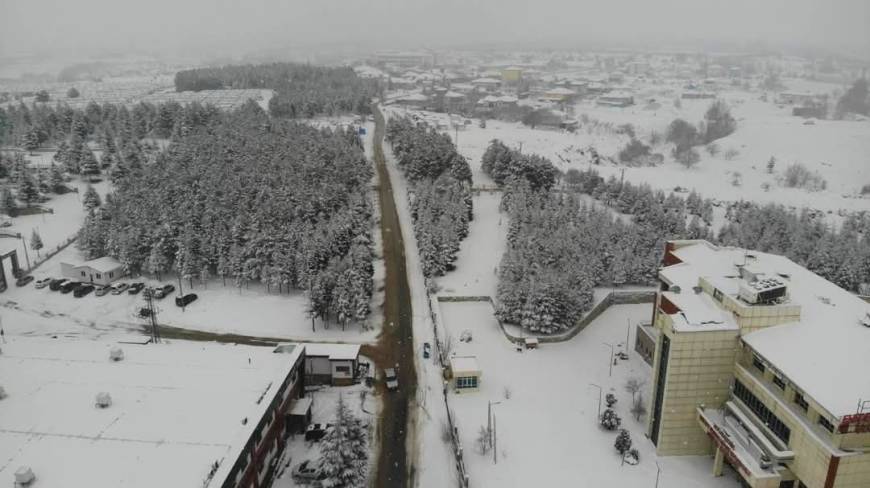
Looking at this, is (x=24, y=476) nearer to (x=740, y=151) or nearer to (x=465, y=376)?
(x=465, y=376)

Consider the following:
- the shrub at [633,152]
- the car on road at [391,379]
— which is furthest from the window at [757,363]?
the shrub at [633,152]

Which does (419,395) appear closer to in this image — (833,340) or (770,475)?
(770,475)

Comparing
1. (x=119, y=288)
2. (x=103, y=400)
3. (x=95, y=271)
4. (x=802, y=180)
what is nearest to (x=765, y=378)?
(x=103, y=400)

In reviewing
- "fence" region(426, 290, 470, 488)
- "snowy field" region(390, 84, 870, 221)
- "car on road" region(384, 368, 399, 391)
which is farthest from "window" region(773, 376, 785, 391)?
"snowy field" region(390, 84, 870, 221)

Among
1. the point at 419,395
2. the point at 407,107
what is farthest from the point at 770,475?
the point at 407,107

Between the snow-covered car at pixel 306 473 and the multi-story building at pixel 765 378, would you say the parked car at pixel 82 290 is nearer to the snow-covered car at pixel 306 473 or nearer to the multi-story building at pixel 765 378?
the snow-covered car at pixel 306 473
